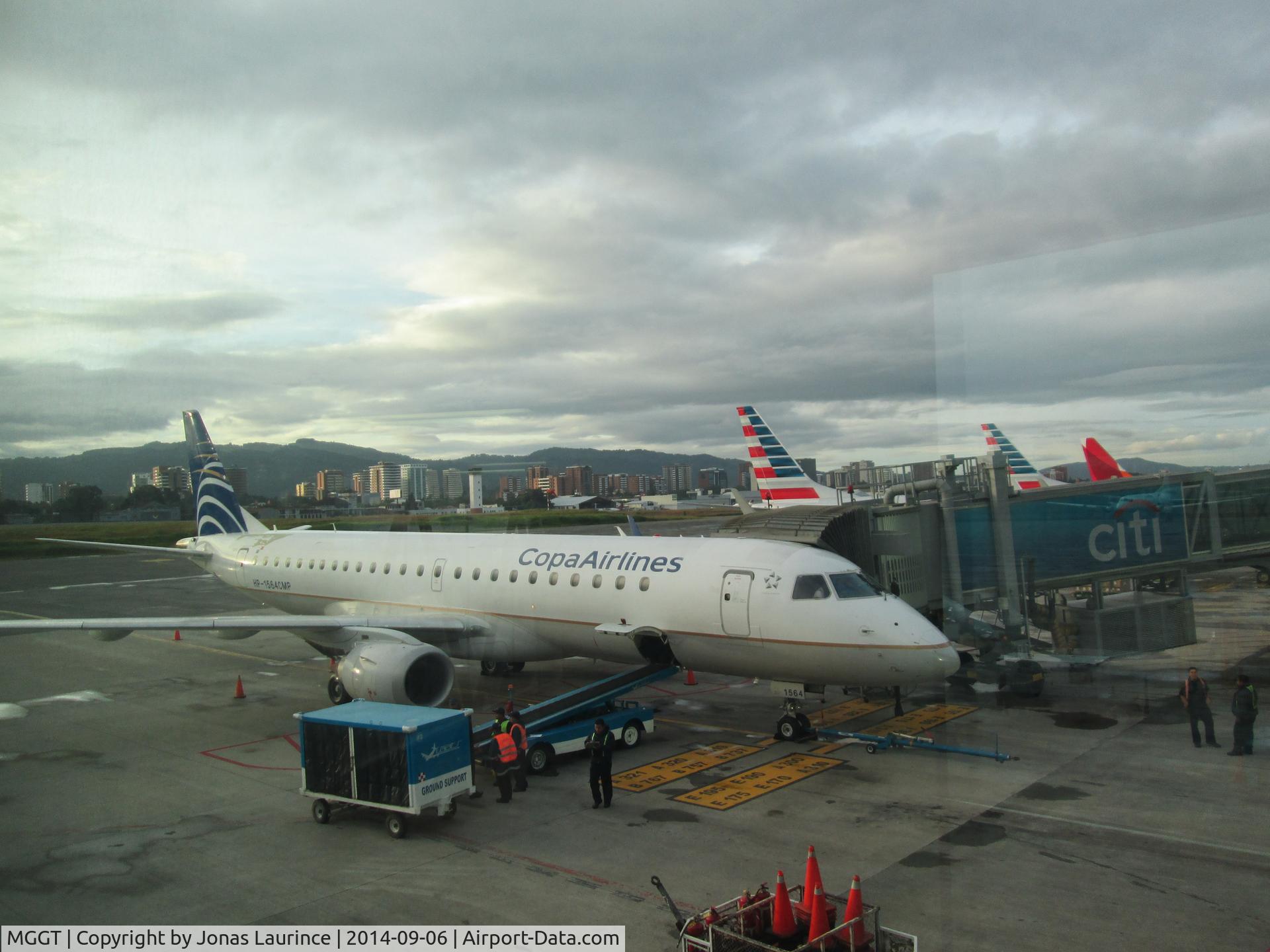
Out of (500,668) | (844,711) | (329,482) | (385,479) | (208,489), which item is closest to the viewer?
(844,711)

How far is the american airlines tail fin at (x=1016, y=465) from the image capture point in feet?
31.7

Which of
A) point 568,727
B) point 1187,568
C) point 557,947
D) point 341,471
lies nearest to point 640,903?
point 557,947

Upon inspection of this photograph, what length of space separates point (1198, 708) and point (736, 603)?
27.7 ft

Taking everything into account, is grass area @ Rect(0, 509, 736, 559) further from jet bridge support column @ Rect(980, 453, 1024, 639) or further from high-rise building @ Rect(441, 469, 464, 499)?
jet bridge support column @ Rect(980, 453, 1024, 639)

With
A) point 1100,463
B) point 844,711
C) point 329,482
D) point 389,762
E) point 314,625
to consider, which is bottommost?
point 844,711

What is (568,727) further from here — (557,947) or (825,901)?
(825,901)

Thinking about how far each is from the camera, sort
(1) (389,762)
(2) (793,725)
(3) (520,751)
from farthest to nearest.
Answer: (2) (793,725)
(3) (520,751)
(1) (389,762)

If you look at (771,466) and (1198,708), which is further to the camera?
(771,466)

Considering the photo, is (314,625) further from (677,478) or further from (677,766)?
(677,478)

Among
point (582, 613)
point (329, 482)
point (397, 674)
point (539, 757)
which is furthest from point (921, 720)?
point (329, 482)

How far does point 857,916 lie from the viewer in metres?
7.35

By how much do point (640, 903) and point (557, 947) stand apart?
1.28m

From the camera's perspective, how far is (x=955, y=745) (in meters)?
15.2

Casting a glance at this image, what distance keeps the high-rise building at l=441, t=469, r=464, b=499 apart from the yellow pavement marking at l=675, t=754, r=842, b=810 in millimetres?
22054
